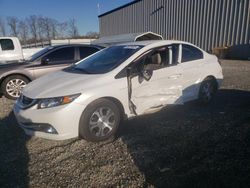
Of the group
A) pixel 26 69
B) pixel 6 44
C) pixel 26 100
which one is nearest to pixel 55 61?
pixel 26 69

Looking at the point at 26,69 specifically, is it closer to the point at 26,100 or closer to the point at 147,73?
the point at 26,100

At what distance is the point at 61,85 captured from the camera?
3.59 metres

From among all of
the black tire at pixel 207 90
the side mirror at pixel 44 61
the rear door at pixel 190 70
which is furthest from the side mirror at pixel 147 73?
the side mirror at pixel 44 61

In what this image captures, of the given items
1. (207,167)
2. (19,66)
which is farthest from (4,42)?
(207,167)

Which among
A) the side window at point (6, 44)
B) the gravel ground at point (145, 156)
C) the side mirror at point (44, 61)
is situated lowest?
the gravel ground at point (145, 156)

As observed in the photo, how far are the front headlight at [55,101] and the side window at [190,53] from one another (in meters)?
2.40

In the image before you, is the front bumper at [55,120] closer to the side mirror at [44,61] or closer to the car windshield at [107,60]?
the car windshield at [107,60]

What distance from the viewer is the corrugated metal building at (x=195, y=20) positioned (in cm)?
1725

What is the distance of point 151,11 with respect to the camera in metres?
25.5

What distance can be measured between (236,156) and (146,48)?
2.27 m

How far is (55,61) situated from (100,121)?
12.7ft

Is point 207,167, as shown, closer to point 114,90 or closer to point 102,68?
point 114,90

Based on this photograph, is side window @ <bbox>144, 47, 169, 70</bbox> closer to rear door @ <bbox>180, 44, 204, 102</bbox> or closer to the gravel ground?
rear door @ <bbox>180, 44, 204, 102</bbox>

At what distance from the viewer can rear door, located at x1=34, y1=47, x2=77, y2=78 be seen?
6496 millimetres
